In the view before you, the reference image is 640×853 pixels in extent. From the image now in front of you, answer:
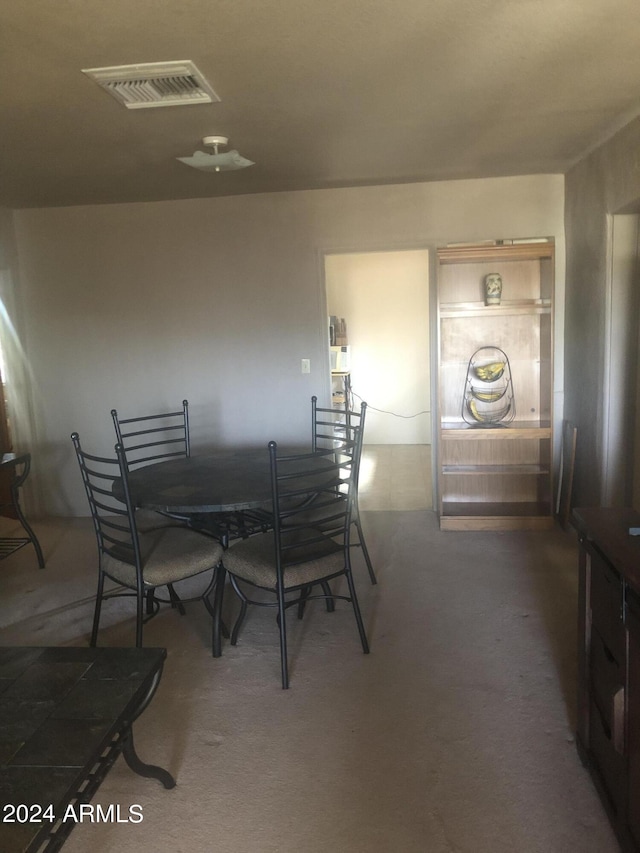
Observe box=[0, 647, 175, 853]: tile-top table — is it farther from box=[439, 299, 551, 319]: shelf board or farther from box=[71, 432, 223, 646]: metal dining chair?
box=[439, 299, 551, 319]: shelf board

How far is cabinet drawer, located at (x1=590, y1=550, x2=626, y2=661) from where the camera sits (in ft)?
4.66

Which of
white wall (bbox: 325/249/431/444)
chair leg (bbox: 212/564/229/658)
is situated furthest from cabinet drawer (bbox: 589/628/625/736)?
white wall (bbox: 325/249/431/444)

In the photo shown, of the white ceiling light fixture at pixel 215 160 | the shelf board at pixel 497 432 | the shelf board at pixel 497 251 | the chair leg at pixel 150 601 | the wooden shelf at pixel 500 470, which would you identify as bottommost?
the chair leg at pixel 150 601

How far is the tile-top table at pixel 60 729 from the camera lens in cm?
119

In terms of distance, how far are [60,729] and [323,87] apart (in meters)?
2.34

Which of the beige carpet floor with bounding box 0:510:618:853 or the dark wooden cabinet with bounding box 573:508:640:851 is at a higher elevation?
the dark wooden cabinet with bounding box 573:508:640:851

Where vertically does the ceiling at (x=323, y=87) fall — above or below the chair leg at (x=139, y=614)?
above

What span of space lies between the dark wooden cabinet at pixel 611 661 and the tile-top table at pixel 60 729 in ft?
3.98

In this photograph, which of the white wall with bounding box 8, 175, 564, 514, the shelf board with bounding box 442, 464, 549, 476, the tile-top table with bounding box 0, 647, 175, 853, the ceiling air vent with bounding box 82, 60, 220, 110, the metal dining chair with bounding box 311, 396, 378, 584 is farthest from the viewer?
the white wall with bounding box 8, 175, 564, 514

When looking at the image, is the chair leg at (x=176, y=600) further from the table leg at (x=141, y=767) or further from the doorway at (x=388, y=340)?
the doorway at (x=388, y=340)

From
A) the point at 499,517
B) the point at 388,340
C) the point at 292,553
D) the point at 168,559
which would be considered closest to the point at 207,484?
the point at 168,559

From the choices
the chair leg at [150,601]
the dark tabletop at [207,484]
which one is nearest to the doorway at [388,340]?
the dark tabletop at [207,484]

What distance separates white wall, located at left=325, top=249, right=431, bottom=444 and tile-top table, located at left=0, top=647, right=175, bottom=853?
199 inches

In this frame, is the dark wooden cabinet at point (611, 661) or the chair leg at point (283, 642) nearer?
the dark wooden cabinet at point (611, 661)
